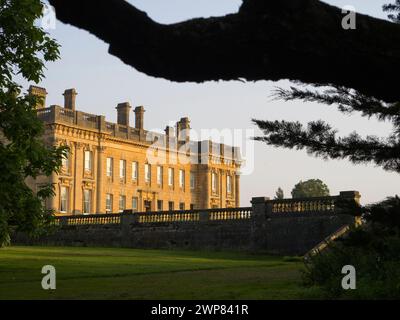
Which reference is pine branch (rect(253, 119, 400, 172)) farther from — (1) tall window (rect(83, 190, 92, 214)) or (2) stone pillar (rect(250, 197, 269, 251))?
(1) tall window (rect(83, 190, 92, 214))

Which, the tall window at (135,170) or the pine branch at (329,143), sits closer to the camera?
the pine branch at (329,143)

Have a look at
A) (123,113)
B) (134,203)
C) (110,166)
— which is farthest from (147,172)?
(123,113)

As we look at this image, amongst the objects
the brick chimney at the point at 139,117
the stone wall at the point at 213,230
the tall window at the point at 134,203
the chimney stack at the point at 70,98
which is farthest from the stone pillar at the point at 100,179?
the stone wall at the point at 213,230

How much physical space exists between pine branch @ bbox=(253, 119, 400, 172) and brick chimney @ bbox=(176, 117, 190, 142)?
5837cm

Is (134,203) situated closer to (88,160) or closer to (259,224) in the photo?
(88,160)

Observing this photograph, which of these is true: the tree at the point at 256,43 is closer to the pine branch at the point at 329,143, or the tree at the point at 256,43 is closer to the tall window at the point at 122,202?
the pine branch at the point at 329,143

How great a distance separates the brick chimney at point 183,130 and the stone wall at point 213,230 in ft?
85.1

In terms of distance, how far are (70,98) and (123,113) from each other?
7341mm

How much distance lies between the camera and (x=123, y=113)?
63.4m

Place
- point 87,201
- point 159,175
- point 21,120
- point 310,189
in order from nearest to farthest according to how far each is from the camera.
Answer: point 21,120 < point 87,201 < point 159,175 < point 310,189

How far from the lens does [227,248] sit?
1449 inches

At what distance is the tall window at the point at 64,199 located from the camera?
55.6 m

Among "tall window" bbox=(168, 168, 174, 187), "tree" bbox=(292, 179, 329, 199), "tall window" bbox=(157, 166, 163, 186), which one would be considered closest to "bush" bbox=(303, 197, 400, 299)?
"tall window" bbox=(157, 166, 163, 186)
